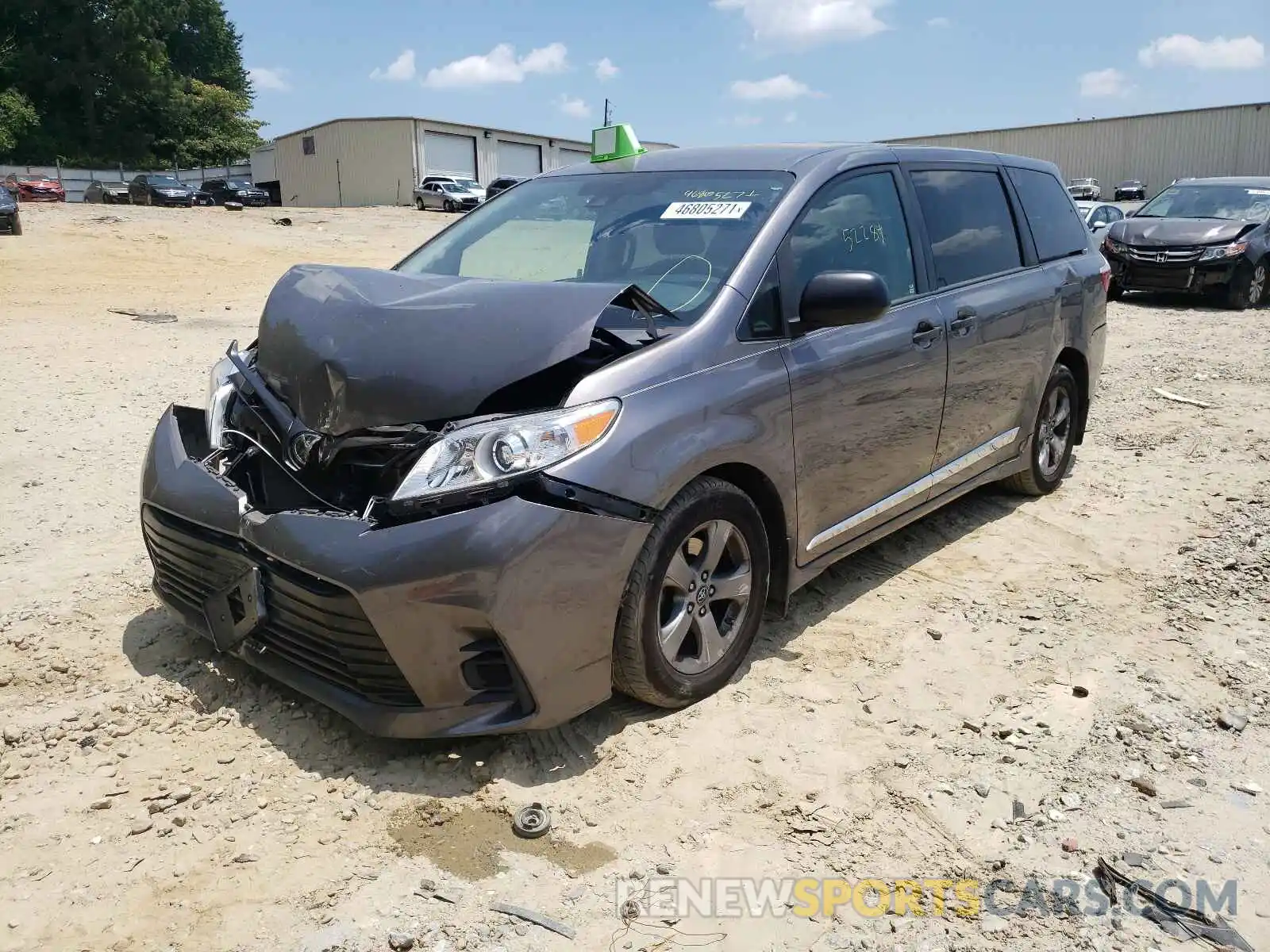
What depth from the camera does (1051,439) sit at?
5590mm

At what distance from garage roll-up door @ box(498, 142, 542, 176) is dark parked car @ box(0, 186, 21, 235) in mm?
31662

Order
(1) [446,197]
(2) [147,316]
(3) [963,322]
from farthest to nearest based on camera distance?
(1) [446,197] → (2) [147,316] → (3) [963,322]

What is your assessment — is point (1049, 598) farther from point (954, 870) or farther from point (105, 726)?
point (105, 726)

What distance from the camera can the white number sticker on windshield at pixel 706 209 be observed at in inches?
144

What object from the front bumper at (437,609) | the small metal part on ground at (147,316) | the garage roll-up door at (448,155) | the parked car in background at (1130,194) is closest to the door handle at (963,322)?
the front bumper at (437,609)

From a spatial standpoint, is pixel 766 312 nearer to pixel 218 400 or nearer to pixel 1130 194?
pixel 218 400

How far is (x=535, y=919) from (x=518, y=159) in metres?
54.5

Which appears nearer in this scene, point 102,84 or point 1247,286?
point 1247,286

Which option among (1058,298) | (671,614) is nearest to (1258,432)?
(1058,298)

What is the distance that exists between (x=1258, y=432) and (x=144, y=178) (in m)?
43.7

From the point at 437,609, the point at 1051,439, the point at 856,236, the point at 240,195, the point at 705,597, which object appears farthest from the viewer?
the point at 240,195

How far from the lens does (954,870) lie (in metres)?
2.58

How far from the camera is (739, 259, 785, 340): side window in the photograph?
3.39 metres

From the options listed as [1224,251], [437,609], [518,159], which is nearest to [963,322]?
[437,609]
